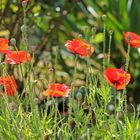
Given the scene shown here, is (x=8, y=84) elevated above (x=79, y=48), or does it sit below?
below

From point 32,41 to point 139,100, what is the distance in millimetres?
793

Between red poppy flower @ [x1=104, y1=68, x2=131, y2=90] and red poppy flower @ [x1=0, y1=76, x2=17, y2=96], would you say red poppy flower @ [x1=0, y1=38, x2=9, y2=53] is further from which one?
red poppy flower @ [x1=104, y1=68, x2=131, y2=90]

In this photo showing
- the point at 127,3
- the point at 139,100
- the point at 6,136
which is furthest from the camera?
the point at 127,3

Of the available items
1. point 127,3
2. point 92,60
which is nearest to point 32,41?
point 92,60

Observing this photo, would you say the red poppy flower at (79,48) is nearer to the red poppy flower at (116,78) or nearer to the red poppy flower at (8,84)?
the red poppy flower at (116,78)

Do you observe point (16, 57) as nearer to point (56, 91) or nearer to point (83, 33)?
point (56, 91)

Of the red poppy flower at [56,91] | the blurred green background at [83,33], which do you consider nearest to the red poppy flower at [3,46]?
the red poppy flower at [56,91]

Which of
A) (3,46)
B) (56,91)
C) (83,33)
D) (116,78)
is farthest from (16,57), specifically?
(83,33)

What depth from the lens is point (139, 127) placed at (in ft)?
6.23

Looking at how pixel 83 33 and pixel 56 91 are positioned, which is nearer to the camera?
pixel 56 91

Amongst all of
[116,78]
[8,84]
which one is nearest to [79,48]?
[116,78]

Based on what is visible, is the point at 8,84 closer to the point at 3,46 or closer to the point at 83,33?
the point at 3,46

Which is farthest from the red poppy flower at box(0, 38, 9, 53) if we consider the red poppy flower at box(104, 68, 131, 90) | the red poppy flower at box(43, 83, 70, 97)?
the red poppy flower at box(104, 68, 131, 90)

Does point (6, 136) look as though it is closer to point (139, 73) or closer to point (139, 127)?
point (139, 127)
